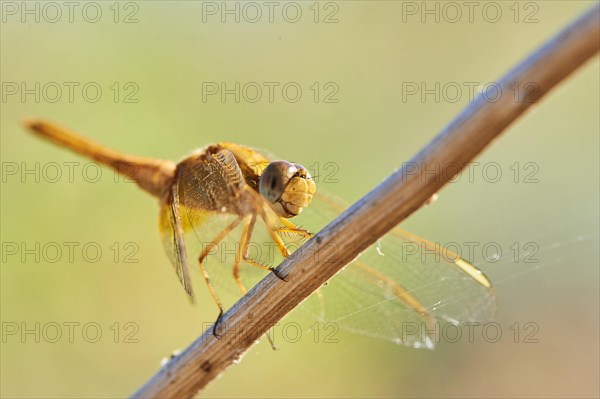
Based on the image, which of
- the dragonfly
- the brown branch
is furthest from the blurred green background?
the brown branch

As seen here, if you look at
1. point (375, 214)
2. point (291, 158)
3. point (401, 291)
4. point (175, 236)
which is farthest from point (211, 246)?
point (291, 158)

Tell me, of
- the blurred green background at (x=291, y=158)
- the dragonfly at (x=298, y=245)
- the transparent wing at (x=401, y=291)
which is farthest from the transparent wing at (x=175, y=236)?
the blurred green background at (x=291, y=158)

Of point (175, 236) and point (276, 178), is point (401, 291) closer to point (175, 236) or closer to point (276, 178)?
point (276, 178)

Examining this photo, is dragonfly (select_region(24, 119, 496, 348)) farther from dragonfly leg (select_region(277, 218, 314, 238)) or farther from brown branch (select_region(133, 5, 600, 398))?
brown branch (select_region(133, 5, 600, 398))

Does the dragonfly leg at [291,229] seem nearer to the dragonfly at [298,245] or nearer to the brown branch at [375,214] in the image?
the dragonfly at [298,245]

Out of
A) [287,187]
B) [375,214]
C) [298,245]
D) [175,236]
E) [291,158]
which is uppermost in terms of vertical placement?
[291,158]

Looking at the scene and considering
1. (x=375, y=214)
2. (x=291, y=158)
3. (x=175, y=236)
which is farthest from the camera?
(x=291, y=158)
